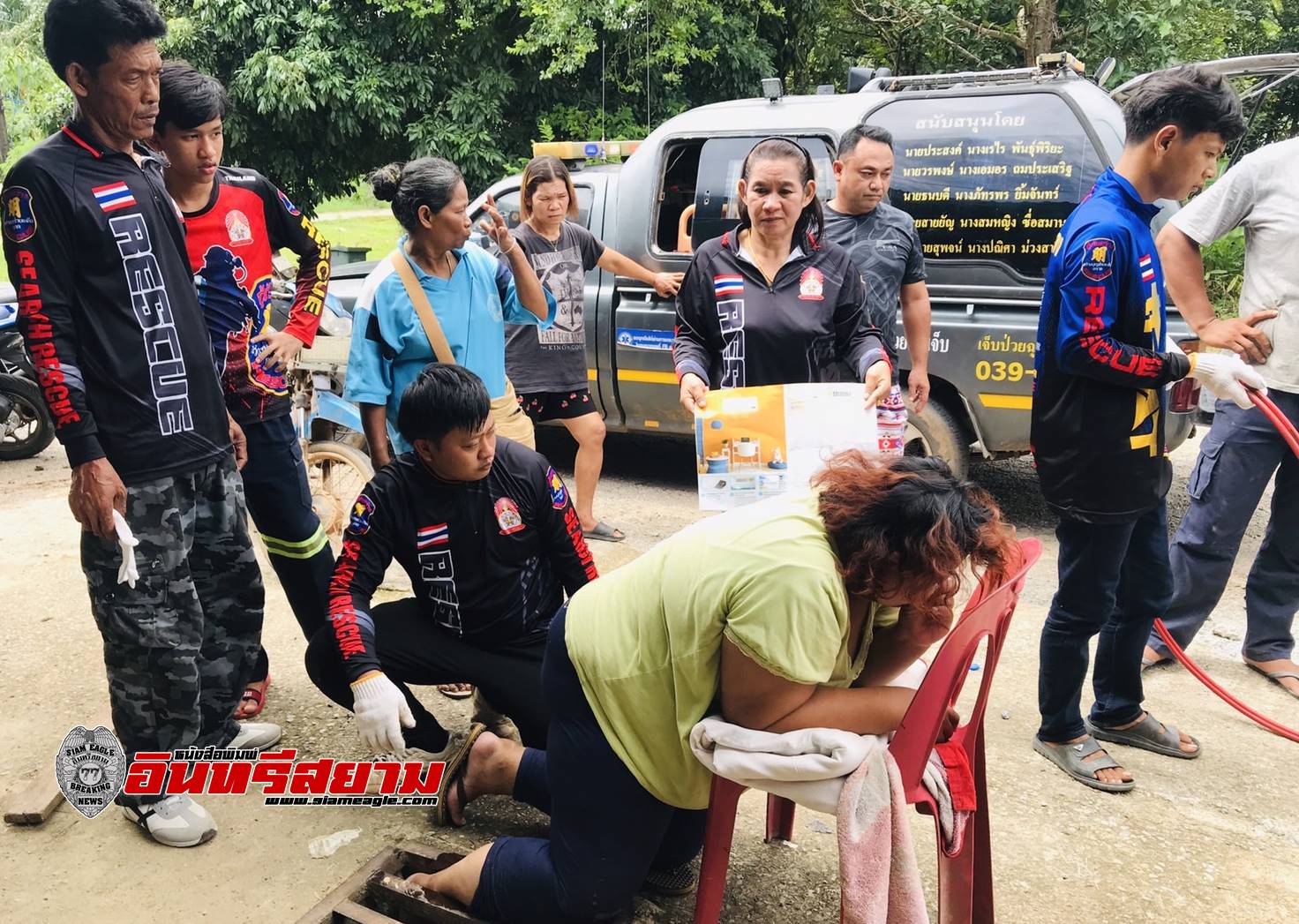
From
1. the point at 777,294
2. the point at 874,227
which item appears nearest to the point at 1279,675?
the point at 874,227

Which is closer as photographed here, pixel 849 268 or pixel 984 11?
pixel 849 268

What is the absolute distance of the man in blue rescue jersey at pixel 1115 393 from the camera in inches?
105

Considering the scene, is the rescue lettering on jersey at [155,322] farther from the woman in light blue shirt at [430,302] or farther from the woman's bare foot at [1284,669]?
the woman's bare foot at [1284,669]

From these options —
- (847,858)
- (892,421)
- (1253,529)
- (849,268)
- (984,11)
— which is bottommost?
(1253,529)

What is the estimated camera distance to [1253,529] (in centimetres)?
514

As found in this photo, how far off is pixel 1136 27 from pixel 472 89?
6108 mm

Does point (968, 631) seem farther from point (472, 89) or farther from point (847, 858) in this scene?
point (472, 89)

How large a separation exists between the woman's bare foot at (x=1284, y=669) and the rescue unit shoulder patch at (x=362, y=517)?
3.14 m

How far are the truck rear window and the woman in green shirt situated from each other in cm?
292

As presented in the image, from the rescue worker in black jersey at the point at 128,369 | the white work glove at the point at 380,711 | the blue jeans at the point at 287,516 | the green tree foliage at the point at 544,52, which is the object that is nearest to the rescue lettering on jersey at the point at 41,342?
the rescue worker in black jersey at the point at 128,369

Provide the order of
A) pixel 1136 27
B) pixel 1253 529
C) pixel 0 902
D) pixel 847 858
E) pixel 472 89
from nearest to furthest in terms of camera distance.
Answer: pixel 847 858, pixel 0 902, pixel 1253 529, pixel 1136 27, pixel 472 89

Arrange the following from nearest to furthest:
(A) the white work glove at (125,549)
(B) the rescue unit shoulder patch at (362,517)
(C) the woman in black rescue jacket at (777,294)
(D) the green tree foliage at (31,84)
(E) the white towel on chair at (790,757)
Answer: (E) the white towel on chair at (790,757)
(A) the white work glove at (125,549)
(B) the rescue unit shoulder patch at (362,517)
(C) the woman in black rescue jacket at (777,294)
(D) the green tree foliage at (31,84)

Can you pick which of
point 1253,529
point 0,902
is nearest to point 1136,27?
point 1253,529

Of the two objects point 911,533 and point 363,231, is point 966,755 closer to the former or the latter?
point 911,533
